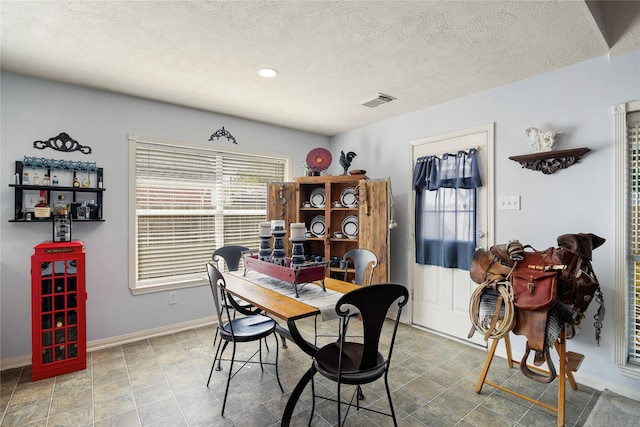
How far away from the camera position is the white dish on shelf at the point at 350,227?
4.05m

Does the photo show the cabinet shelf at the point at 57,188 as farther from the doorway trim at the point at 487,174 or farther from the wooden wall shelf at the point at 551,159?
the wooden wall shelf at the point at 551,159

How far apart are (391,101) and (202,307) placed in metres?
3.25

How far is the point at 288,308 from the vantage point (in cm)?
187

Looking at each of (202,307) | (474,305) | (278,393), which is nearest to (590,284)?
(474,305)

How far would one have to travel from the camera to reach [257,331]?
2289mm

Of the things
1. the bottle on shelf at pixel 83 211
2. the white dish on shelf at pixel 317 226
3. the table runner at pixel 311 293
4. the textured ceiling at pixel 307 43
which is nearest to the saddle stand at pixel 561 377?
the table runner at pixel 311 293

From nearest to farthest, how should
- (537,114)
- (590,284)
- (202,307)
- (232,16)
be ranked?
(232,16) → (590,284) → (537,114) → (202,307)

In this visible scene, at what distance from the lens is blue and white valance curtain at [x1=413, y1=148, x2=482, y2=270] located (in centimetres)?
321

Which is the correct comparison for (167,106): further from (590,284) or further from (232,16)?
(590,284)

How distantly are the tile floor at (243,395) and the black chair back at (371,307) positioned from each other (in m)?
0.63

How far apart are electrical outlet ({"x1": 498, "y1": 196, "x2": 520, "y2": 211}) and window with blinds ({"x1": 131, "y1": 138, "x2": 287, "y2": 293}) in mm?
2881

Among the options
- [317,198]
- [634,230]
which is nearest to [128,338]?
[317,198]

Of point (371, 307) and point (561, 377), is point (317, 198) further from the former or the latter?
point (561, 377)

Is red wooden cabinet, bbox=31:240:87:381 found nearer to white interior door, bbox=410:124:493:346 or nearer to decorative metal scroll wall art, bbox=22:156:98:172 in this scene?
decorative metal scroll wall art, bbox=22:156:98:172
